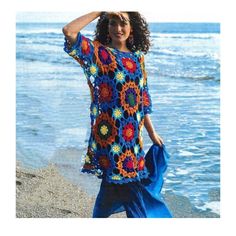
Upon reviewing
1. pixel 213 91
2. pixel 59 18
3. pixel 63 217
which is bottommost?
pixel 63 217

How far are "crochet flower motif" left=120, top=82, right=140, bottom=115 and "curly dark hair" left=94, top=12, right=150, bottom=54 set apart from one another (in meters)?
0.20

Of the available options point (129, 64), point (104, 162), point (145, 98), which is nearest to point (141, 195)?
point (104, 162)

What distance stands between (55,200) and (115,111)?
1.90 feet

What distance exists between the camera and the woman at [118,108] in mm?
3586

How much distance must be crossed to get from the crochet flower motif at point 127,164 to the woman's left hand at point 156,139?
0.15 meters

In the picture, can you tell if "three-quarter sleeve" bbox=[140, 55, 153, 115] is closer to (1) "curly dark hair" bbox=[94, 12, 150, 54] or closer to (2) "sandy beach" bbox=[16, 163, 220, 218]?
(1) "curly dark hair" bbox=[94, 12, 150, 54]

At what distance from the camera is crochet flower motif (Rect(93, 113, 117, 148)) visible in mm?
3607

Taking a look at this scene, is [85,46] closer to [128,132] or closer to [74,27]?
[74,27]

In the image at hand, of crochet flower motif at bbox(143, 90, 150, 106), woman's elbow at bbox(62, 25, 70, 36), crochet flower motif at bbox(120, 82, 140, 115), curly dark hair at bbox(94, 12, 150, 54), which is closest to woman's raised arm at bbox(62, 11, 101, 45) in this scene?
woman's elbow at bbox(62, 25, 70, 36)

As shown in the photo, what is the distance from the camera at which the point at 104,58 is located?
3.58 metres

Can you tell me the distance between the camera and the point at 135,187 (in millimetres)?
3686
